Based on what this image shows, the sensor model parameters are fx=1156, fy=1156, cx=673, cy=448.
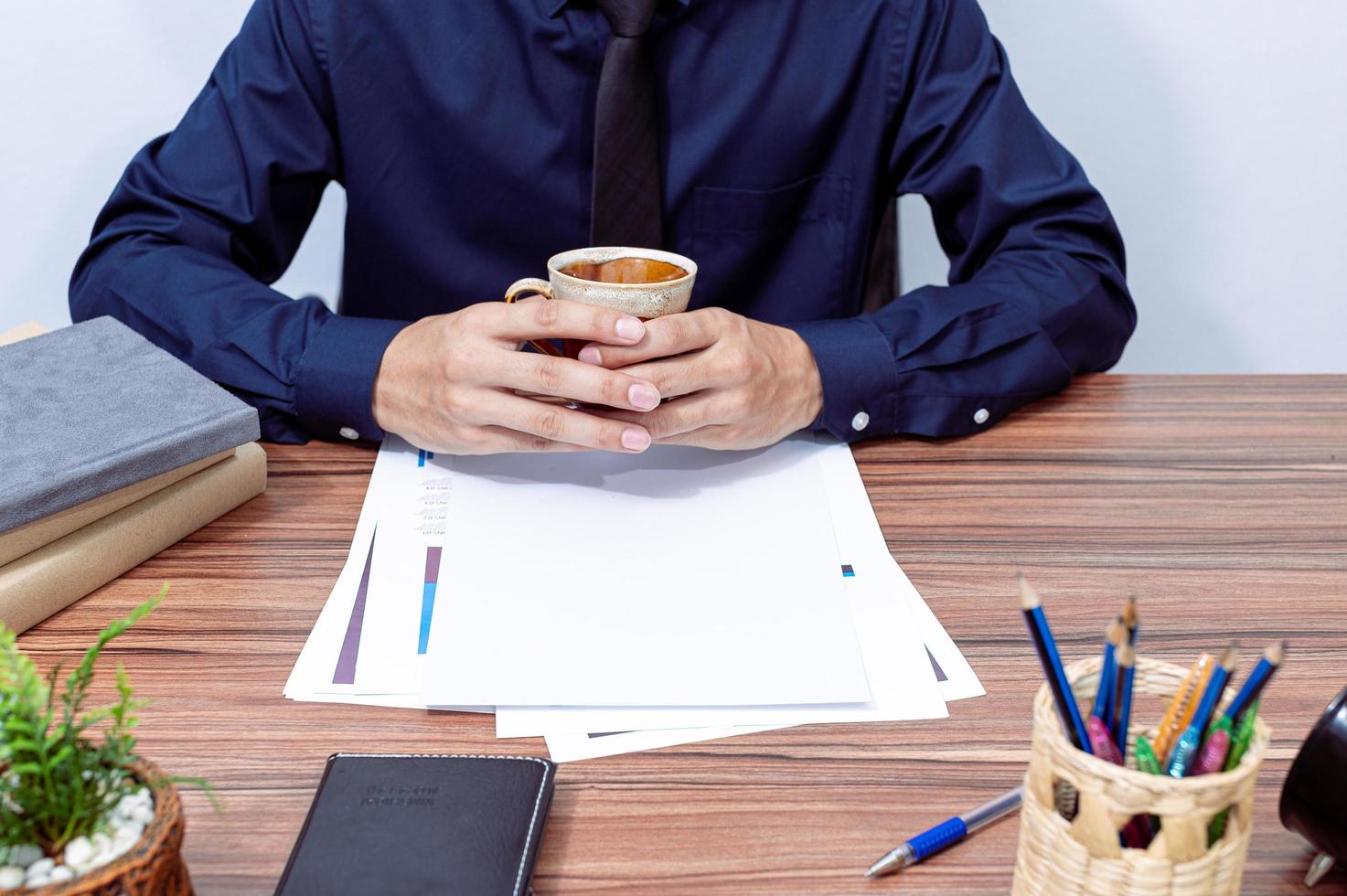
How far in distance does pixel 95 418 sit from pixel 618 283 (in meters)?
0.41

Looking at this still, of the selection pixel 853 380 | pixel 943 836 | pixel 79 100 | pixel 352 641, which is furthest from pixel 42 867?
pixel 79 100

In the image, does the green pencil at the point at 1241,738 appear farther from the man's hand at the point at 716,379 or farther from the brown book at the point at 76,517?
the brown book at the point at 76,517

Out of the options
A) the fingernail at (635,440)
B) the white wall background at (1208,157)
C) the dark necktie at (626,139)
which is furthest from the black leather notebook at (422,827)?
the white wall background at (1208,157)

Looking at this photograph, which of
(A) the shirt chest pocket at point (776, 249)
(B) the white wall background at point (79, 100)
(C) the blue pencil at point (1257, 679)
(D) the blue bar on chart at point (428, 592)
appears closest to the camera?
(C) the blue pencil at point (1257, 679)

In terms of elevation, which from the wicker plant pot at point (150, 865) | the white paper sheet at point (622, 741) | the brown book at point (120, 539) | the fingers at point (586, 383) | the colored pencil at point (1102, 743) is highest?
the colored pencil at point (1102, 743)

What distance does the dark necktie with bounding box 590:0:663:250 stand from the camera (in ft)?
4.03

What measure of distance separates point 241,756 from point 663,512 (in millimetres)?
376

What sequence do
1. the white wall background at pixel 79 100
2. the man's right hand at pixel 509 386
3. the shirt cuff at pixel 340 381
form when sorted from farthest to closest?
1. the white wall background at pixel 79 100
2. the shirt cuff at pixel 340 381
3. the man's right hand at pixel 509 386

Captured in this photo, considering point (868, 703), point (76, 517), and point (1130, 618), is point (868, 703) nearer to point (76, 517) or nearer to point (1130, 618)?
point (1130, 618)

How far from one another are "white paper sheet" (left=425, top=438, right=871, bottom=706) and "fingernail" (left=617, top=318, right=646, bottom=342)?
0.47 ft

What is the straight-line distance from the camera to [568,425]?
3.02 feet

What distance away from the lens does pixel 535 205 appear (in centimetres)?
138

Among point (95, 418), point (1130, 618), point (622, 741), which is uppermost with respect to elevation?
point (1130, 618)

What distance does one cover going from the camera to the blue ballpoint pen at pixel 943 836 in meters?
0.59
